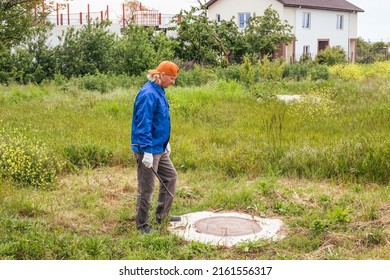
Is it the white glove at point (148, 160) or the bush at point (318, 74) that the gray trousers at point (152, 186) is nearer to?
the white glove at point (148, 160)

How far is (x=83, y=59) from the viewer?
2366 centimetres

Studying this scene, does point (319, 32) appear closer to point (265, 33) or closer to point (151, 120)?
point (265, 33)

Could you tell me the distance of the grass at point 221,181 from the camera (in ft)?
18.9

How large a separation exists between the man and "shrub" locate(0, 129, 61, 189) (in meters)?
2.31

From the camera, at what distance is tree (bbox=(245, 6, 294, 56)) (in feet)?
112

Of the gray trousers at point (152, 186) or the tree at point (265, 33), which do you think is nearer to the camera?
the gray trousers at point (152, 186)

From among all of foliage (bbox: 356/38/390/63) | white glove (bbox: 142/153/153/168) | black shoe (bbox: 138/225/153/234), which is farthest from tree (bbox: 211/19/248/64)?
white glove (bbox: 142/153/153/168)

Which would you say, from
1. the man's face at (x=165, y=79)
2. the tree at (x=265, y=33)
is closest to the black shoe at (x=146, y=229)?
the man's face at (x=165, y=79)

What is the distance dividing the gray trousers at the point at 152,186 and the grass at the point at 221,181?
0.27 meters

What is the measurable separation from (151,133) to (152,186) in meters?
0.58

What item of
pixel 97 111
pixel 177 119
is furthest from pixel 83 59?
pixel 177 119

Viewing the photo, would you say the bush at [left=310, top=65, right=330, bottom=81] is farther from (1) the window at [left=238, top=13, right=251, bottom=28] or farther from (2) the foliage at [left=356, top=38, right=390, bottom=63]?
(2) the foliage at [left=356, top=38, right=390, bottom=63]

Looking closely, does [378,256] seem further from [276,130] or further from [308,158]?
[276,130]
